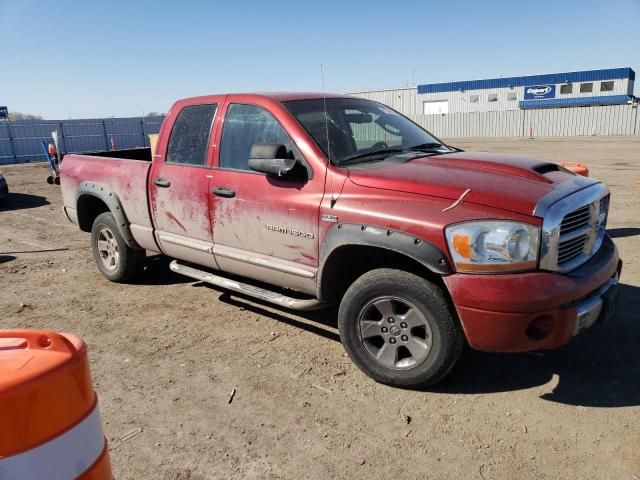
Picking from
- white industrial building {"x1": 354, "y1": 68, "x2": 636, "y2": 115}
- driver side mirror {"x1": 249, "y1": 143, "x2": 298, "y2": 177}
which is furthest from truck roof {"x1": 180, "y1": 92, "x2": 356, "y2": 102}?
white industrial building {"x1": 354, "y1": 68, "x2": 636, "y2": 115}

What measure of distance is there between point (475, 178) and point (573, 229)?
66cm

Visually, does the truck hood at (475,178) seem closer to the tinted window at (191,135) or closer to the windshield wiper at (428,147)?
the windshield wiper at (428,147)

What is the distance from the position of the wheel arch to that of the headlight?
153 millimetres

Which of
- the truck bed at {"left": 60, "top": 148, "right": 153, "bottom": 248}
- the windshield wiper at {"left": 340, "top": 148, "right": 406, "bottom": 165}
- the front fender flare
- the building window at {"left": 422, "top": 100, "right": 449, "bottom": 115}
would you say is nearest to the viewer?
the front fender flare

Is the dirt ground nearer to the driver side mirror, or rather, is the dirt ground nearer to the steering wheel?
the driver side mirror

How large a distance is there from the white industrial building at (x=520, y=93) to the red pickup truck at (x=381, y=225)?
49.8 m

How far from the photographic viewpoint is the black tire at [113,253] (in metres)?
5.48

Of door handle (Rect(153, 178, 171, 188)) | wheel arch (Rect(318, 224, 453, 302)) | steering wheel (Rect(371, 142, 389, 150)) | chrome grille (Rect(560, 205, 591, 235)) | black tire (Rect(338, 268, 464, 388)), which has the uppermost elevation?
steering wheel (Rect(371, 142, 389, 150))

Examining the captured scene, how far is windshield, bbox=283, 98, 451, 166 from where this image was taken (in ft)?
12.9

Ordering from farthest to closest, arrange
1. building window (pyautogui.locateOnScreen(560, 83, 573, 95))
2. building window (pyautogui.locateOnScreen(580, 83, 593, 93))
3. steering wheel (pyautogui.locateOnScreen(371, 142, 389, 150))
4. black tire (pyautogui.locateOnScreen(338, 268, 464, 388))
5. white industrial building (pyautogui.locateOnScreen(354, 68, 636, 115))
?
building window (pyautogui.locateOnScreen(560, 83, 573, 95)) → building window (pyautogui.locateOnScreen(580, 83, 593, 93)) → white industrial building (pyautogui.locateOnScreen(354, 68, 636, 115)) → steering wheel (pyautogui.locateOnScreen(371, 142, 389, 150)) → black tire (pyautogui.locateOnScreen(338, 268, 464, 388))

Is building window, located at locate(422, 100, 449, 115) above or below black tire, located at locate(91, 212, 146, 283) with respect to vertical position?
above

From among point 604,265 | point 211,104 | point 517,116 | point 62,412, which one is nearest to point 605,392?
point 604,265

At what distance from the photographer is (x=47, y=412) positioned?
1.39 m

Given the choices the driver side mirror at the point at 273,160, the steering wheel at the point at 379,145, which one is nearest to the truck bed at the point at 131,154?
the driver side mirror at the point at 273,160
